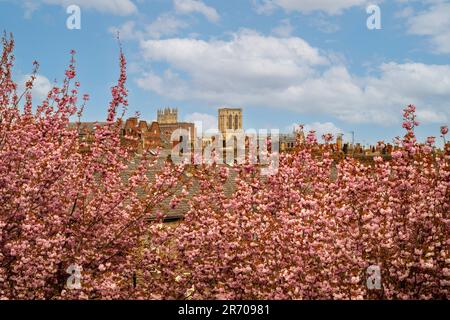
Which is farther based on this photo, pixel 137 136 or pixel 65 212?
pixel 137 136

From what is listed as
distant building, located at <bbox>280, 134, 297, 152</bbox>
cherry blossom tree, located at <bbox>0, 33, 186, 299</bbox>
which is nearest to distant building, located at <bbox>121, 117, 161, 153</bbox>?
cherry blossom tree, located at <bbox>0, 33, 186, 299</bbox>

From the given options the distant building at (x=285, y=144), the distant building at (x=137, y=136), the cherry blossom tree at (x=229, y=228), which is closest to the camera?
the cherry blossom tree at (x=229, y=228)

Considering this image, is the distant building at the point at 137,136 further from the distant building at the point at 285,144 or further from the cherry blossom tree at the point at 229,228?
the distant building at the point at 285,144

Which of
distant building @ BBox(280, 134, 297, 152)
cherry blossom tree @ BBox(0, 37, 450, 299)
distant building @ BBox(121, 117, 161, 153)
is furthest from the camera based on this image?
distant building @ BBox(280, 134, 297, 152)

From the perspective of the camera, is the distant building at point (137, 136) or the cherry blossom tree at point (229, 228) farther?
the distant building at point (137, 136)

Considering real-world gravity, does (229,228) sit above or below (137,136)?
below

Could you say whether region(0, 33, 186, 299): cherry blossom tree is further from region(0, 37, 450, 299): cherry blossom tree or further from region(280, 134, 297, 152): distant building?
region(280, 134, 297, 152): distant building

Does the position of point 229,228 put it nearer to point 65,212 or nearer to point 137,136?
point 65,212

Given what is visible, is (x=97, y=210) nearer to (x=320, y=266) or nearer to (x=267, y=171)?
(x=267, y=171)

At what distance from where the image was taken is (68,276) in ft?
36.9

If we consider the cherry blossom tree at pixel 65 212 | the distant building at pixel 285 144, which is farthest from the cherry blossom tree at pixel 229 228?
the distant building at pixel 285 144

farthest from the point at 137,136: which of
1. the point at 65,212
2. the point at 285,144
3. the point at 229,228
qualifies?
the point at 285,144
